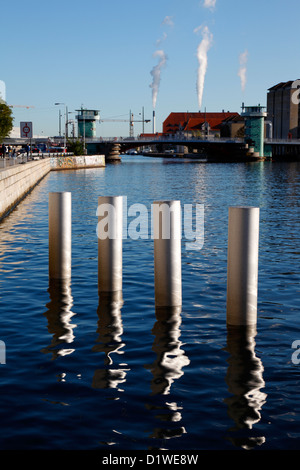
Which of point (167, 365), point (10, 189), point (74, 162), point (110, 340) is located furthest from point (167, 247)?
point (74, 162)

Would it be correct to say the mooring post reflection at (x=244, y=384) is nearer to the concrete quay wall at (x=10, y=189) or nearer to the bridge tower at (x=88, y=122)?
the concrete quay wall at (x=10, y=189)

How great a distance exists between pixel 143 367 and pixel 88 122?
7079 inches

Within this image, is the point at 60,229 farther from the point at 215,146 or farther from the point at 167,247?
the point at 215,146

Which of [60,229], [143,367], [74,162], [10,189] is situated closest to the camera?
[143,367]

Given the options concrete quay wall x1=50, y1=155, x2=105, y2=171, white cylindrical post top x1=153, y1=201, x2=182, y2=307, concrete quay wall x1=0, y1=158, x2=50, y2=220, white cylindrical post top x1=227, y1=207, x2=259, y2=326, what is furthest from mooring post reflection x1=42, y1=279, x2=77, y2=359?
concrete quay wall x1=50, y1=155, x2=105, y2=171

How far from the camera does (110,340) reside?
10344 mm

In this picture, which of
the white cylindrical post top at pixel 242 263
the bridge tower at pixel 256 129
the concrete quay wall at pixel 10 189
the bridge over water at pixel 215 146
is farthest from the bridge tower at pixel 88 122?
the white cylindrical post top at pixel 242 263

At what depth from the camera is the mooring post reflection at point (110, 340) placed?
8500 mm

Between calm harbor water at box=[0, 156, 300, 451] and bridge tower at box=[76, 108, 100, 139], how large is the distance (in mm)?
169884

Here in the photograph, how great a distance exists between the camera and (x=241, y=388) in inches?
324

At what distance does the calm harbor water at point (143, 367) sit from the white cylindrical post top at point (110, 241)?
0.52 m

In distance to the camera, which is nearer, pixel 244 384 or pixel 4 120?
pixel 244 384

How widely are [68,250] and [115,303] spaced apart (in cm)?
149

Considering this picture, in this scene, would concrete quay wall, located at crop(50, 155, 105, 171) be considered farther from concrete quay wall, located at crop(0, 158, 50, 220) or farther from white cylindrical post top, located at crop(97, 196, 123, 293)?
white cylindrical post top, located at crop(97, 196, 123, 293)
